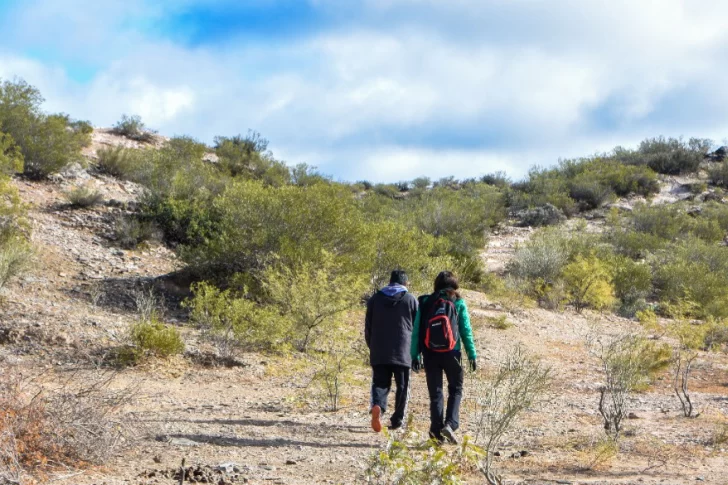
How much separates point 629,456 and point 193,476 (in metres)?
3.94

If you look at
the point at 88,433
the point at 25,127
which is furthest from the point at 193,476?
the point at 25,127

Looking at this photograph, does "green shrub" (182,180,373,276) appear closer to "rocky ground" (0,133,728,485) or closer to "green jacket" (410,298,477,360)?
"rocky ground" (0,133,728,485)

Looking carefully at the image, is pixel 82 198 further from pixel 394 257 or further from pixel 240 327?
pixel 240 327

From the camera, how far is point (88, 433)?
4934mm

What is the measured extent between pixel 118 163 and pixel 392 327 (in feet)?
64.0

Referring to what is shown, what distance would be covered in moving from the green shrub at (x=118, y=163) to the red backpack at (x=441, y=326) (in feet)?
62.5

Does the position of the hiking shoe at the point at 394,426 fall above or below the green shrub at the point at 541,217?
below

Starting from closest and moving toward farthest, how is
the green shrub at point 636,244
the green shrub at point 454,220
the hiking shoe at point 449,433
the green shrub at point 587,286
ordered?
1. the hiking shoe at point 449,433
2. the green shrub at point 587,286
3. the green shrub at point 454,220
4. the green shrub at point 636,244

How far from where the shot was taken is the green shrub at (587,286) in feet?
70.0

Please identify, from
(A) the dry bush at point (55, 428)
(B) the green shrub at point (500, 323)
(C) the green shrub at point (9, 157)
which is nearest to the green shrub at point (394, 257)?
(B) the green shrub at point (500, 323)

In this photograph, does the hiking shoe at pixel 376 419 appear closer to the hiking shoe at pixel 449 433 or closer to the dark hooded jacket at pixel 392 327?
the dark hooded jacket at pixel 392 327

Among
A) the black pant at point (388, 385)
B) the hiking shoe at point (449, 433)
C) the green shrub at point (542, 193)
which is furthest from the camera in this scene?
the green shrub at point (542, 193)

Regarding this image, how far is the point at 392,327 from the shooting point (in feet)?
21.8

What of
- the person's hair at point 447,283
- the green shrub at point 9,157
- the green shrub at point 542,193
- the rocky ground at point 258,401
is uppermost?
the green shrub at point 542,193
